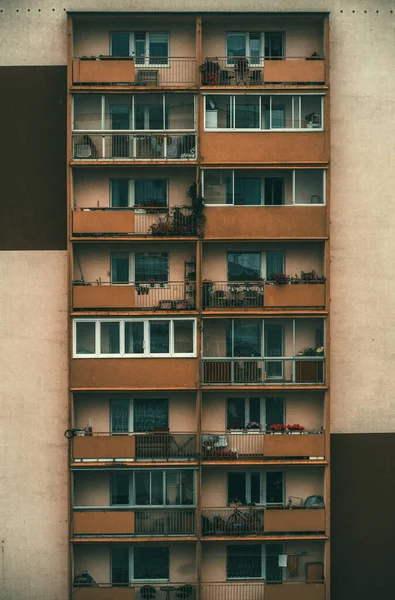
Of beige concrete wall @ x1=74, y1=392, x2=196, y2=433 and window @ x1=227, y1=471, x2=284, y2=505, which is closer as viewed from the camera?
beige concrete wall @ x1=74, y1=392, x2=196, y2=433

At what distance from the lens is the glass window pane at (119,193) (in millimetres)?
22844

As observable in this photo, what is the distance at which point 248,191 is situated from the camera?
22.8 meters

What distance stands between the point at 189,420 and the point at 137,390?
6.77ft

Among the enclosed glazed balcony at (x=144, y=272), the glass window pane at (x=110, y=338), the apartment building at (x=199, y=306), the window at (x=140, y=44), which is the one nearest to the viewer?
the apartment building at (x=199, y=306)

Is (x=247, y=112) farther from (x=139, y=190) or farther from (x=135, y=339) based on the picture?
(x=135, y=339)

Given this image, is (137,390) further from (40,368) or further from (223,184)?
(223,184)

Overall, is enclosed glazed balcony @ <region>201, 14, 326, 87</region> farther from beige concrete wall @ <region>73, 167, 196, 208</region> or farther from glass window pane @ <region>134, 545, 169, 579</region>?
glass window pane @ <region>134, 545, 169, 579</region>

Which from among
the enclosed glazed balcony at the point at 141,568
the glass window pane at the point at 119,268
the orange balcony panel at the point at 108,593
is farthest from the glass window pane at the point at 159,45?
the orange balcony panel at the point at 108,593

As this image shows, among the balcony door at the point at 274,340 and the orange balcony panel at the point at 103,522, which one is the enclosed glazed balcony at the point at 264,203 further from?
the orange balcony panel at the point at 103,522

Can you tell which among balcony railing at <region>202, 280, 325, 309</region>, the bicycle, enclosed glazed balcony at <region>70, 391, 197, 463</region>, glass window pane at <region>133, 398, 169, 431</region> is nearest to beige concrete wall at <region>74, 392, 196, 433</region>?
enclosed glazed balcony at <region>70, 391, 197, 463</region>

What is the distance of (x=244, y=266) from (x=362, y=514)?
842cm

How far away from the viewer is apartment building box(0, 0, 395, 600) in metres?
22.0

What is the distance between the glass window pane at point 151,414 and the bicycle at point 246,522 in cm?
338

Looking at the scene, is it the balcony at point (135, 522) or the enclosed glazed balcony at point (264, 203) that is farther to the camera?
the enclosed glazed balcony at point (264, 203)
